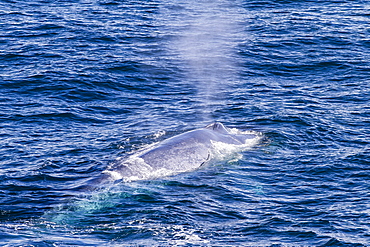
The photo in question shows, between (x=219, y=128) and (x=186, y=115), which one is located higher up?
(x=219, y=128)

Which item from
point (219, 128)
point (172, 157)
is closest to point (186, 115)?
point (219, 128)

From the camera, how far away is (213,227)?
16.8m

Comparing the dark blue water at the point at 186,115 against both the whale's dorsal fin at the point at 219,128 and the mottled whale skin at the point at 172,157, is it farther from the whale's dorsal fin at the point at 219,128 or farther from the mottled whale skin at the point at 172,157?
the whale's dorsal fin at the point at 219,128

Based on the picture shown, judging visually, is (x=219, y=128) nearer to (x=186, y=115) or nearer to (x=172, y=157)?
(x=186, y=115)

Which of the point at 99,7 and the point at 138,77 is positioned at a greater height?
the point at 99,7

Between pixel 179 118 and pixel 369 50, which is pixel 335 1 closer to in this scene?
pixel 369 50

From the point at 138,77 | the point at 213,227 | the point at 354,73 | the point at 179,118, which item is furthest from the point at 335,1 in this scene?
the point at 213,227

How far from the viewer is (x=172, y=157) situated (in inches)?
838

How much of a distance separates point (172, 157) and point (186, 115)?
6358 millimetres

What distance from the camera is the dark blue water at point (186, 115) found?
17.0m

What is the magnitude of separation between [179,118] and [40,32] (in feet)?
48.3

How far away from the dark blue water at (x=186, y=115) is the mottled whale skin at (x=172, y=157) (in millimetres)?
588

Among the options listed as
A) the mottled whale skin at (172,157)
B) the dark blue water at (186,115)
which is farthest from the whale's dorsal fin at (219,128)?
the dark blue water at (186,115)

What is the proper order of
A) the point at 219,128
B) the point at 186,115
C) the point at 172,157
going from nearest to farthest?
the point at 172,157 < the point at 219,128 < the point at 186,115
